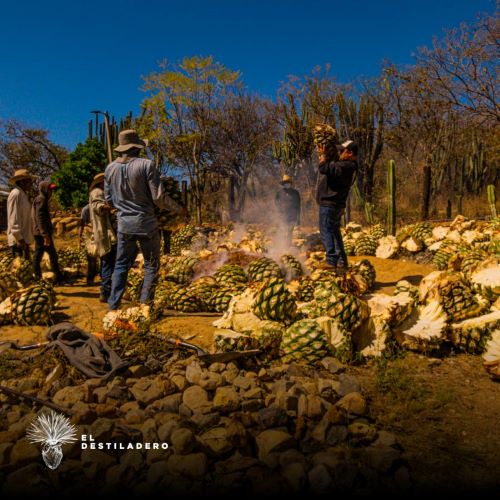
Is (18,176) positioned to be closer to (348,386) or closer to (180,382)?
(180,382)

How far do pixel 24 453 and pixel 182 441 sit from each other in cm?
69

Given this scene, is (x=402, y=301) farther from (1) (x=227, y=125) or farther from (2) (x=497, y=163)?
(1) (x=227, y=125)

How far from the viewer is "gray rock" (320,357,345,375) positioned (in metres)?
2.81

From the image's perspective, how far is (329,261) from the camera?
5.23 m

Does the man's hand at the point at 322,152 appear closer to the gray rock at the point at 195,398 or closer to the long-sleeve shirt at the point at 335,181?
the long-sleeve shirt at the point at 335,181

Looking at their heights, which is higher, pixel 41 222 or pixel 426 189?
pixel 426 189

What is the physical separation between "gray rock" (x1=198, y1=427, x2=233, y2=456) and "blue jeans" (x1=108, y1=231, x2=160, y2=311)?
7.70 ft

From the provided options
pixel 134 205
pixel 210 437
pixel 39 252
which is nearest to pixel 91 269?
pixel 39 252

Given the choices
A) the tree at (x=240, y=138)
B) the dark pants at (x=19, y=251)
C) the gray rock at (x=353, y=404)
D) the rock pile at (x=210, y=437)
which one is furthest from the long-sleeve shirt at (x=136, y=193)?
the tree at (x=240, y=138)

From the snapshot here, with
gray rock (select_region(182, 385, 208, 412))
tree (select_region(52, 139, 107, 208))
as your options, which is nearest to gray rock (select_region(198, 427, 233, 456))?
gray rock (select_region(182, 385, 208, 412))

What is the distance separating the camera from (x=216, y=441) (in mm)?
1904

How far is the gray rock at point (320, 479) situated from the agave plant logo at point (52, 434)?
1067 millimetres

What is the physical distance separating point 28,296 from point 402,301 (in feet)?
11.7

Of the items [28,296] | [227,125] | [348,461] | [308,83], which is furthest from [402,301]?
[227,125]
